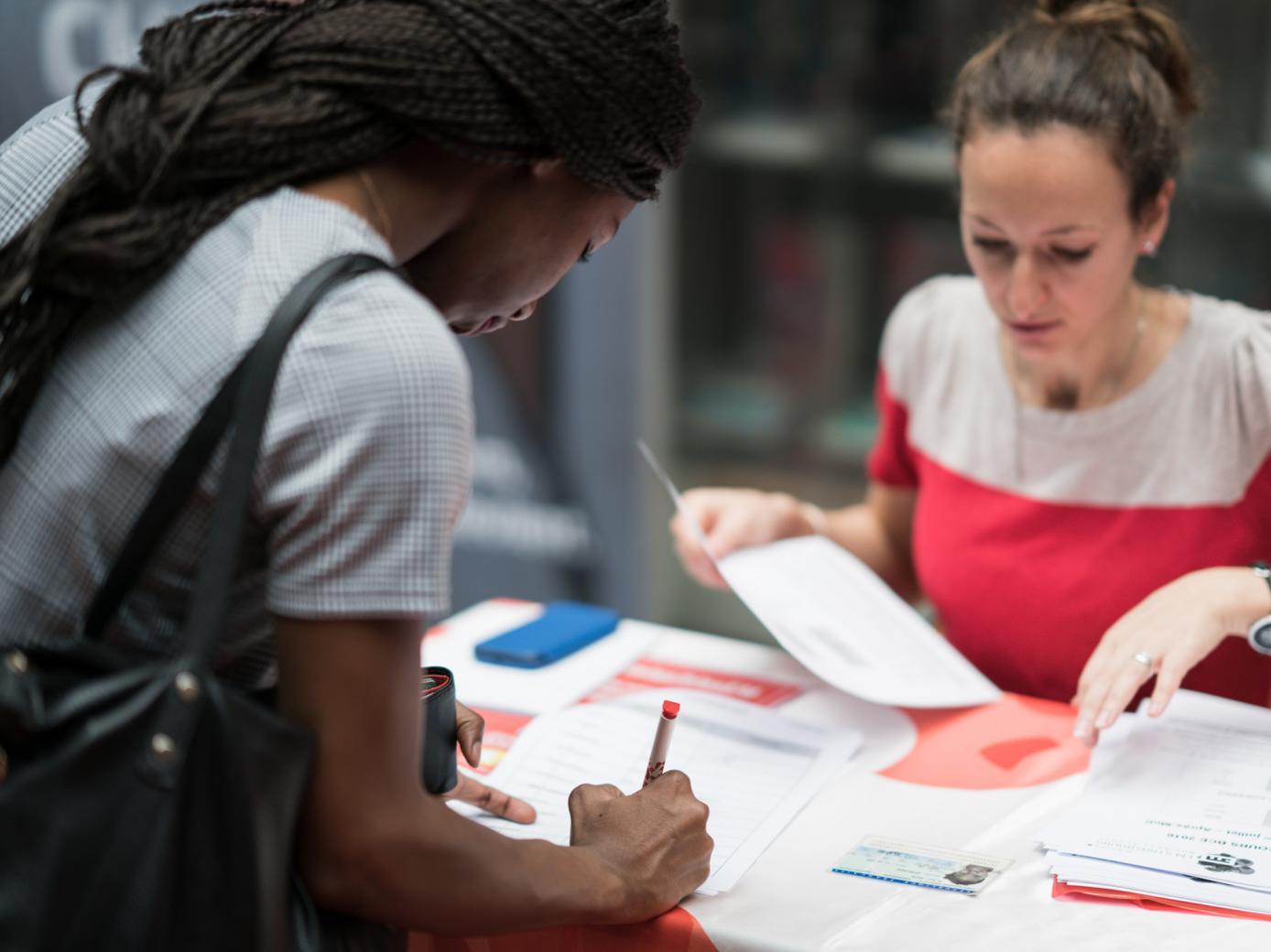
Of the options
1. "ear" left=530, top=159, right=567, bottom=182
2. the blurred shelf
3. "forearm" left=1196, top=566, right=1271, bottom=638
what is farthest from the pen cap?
the blurred shelf

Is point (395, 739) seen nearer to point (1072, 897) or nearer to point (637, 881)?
point (637, 881)

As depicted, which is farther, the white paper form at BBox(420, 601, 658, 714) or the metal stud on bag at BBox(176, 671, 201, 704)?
the white paper form at BBox(420, 601, 658, 714)

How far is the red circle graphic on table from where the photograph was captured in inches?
52.4

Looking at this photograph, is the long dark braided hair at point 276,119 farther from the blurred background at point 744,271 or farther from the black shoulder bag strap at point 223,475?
the blurred background at point 744,271

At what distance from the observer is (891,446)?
1979mm

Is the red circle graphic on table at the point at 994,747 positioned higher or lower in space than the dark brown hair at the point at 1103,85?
lower

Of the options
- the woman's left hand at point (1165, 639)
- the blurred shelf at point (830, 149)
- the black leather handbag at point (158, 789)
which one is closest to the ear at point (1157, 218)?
the woman's left hand at point (1165, 639)

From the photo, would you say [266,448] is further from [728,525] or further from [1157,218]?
[1157,218]

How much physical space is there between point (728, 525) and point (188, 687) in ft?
3.17

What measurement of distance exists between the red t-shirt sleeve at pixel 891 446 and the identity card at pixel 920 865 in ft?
2.81

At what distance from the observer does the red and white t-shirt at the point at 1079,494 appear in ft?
5.37

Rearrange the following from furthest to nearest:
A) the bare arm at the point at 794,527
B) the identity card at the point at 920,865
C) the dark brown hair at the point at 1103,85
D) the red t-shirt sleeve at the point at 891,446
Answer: the red t-shirt sleeve at the point at 891,446, the bare arm at the point at 794,527, the dark brown hair at the point at 1103,85, the identity card at the point at 920,865

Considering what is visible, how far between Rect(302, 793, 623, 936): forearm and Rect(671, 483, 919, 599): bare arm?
0.63 metres

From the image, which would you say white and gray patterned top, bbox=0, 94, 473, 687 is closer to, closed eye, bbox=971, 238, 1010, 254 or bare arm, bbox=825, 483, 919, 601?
closed eye, bbox=971, 238, 1010, 254
